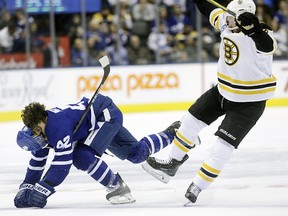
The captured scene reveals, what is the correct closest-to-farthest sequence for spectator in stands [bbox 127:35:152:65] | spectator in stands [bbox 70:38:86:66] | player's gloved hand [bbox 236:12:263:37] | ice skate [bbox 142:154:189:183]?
player's gloved hand [bbox 236:12:263:37] → ice skate [bbox 142:154:189:183] → spectator in stands [bbox 70:38:86:66] → spectator in stands [bbox 127:35:152:65]

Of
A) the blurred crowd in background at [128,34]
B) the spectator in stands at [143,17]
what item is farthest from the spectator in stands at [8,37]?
the spectator in stands at [143,17]

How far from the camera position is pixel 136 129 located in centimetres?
859

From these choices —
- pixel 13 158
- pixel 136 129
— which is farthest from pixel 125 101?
pixel 13 158

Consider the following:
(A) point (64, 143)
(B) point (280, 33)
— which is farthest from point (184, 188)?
(B) point (280, 33)

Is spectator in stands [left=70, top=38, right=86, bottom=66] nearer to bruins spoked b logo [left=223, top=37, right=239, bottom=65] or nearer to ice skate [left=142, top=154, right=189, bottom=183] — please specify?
ice skate [left=142, top=154, right=189, bottom=183]

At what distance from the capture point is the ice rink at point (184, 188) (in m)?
4.38

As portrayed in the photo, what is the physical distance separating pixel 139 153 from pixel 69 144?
2.45 ft

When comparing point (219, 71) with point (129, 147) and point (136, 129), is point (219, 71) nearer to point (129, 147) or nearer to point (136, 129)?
point (129, 147)

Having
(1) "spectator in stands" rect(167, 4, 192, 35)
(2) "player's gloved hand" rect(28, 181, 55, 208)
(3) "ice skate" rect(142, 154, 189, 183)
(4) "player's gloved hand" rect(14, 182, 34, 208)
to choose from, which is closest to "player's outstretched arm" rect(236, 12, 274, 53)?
(3) "ice skate" rect(142, 154, 189, 183)

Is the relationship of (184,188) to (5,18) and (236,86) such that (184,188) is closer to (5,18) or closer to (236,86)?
(236,86)

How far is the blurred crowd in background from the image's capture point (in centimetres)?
1100

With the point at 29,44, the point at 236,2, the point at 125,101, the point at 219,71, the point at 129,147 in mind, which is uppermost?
the point at 236,2

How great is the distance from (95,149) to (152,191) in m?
0.65

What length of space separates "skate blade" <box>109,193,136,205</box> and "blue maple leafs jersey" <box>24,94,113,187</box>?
35cm
